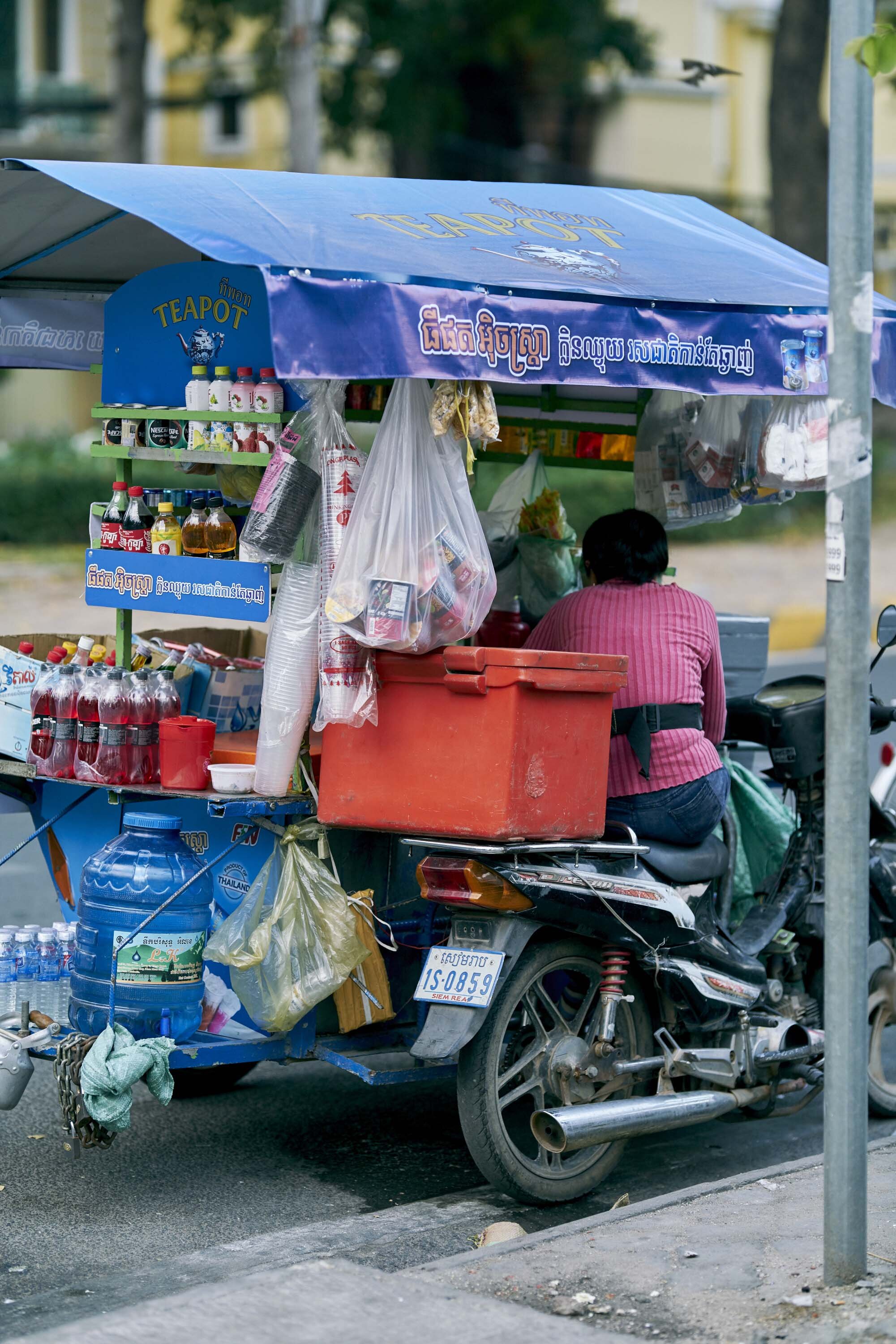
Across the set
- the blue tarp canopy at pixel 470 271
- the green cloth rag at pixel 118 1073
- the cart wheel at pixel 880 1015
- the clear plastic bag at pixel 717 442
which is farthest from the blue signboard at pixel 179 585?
the cart wheel at pixel 880 1015

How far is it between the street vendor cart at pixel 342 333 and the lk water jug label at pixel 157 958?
0.64ft

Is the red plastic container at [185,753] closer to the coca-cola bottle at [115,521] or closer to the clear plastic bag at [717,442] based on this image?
the coca-cola bottle at [115,521]

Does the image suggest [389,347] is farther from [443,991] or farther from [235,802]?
[443,991]

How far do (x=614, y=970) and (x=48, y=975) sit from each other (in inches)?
62.0

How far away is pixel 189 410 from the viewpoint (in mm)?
4531

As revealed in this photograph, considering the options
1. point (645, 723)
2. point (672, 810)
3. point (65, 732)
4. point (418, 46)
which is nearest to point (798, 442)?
point (645, 723)

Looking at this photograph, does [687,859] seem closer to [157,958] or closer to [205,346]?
[157,958]

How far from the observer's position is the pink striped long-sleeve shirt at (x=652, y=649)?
4.71 m

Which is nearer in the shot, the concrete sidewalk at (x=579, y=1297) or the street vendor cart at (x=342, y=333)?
the concrete sidewalk at (x=579, y=1297)

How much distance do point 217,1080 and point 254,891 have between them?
4.02 ft

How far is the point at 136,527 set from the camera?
4.79 m

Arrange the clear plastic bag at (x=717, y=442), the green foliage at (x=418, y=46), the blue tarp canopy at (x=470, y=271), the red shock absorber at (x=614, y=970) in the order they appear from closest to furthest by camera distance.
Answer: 1. the blue tarp canopy at (x=470, y=271)
2. the red shock absorber at (x=614, y=970)
3. the clear plastic bag at (x=717, y=442)
4. the green foliage at (x=418, y=46)

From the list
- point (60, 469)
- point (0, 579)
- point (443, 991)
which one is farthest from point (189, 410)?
point (60, 469)

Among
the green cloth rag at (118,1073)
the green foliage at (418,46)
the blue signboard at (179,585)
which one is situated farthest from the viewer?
the green foliage at (418,46)
